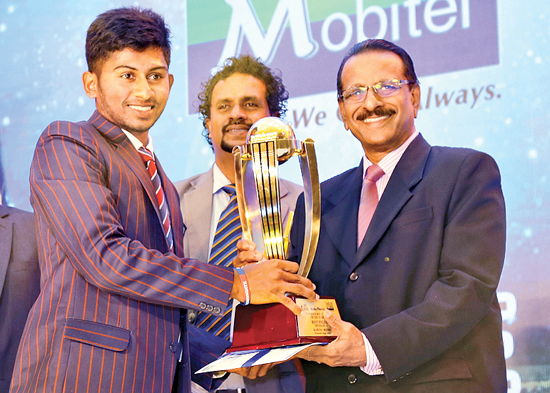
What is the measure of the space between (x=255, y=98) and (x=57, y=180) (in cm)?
146

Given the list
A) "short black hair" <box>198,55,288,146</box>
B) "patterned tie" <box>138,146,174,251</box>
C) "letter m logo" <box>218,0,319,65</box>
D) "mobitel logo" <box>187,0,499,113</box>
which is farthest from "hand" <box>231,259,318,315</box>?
"letter m logo" <box>218,0,319,65</box>

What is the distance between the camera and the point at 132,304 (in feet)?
→ 6.59

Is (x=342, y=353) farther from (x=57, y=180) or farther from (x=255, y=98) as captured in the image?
(x=255, y=98)

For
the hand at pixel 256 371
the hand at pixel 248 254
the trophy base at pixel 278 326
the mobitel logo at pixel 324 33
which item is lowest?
the hand at pixel 256 371

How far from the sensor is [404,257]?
2062mm

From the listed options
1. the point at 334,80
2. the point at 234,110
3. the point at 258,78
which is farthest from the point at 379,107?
the point at 334,80

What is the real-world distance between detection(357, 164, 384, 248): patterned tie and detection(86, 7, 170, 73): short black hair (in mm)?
890

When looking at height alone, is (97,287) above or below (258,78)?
below

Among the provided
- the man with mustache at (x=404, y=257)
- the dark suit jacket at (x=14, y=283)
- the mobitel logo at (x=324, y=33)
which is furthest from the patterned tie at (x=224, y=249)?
the mobitel logo at (x=324, y=33)

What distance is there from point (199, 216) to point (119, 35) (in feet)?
3.46

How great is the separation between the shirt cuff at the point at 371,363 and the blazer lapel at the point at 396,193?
0.95 feet

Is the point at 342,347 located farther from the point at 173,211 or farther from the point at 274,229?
the point at 173,211

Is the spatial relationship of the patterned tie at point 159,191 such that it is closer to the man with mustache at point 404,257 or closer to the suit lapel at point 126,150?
the suit lapel at point 126,150

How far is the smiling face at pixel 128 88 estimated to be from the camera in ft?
7.45
